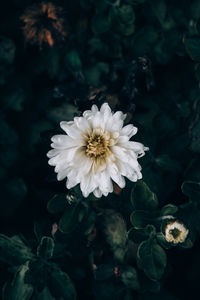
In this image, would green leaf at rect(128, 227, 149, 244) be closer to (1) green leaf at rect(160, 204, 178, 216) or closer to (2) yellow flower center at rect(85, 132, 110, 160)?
(1) green leaf at rect(160, 204, 178, 216)

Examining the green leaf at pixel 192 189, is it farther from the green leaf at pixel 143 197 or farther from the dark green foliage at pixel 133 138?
the green leaf at pixel 143 197

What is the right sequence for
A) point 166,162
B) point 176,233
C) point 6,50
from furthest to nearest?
point 6,50 < point 166,162 < point 176,233

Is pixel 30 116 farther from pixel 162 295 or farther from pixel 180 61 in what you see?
pixel 162 295

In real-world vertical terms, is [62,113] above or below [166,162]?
above

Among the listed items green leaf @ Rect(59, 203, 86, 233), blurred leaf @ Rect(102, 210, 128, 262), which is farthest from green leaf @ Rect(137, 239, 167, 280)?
green leaf @ Rect(59, 203, 86, 233)

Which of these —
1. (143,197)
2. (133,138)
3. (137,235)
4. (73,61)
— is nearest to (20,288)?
(137,235)

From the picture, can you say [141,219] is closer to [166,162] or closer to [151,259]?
[151,259]
